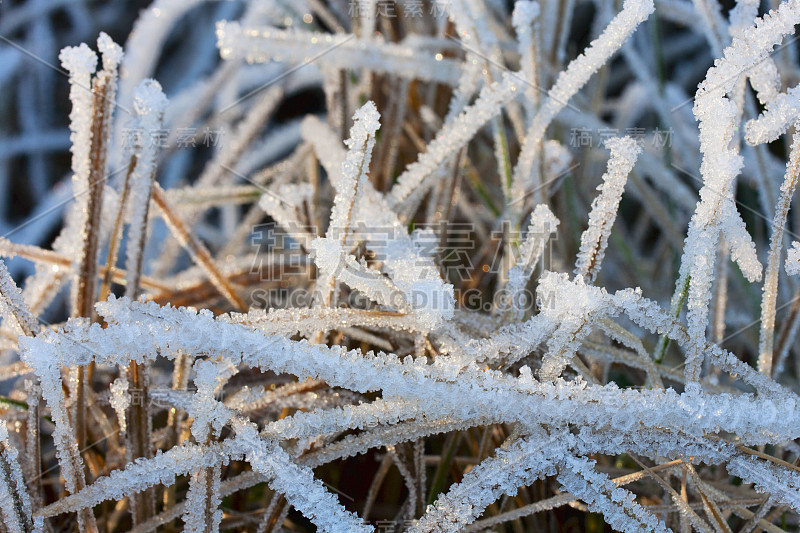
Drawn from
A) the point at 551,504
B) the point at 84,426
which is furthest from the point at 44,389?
the point at 551,504

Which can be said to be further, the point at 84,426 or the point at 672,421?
the point at 84,426

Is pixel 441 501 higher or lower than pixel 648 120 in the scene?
lower

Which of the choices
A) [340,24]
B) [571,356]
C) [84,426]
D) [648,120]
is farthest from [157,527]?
[648,120]

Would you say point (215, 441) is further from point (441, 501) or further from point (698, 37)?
point (698, 37)

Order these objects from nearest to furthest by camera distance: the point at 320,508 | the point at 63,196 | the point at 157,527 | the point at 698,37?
the point at 320,508 → the point at 157,527 → the point at 63,196 → the point at 698,37

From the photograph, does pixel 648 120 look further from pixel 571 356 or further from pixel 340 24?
pixel 571 356

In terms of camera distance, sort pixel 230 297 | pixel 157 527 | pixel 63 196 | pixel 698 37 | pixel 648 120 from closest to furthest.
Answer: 1. pixel 157 527
2. pixel 230 297
3. pixel 63 196
4. pixel 648 120
5. pixel 698 37

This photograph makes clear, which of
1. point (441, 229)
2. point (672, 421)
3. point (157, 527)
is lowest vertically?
point (157, 527)

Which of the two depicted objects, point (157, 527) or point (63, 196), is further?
point (63, 196)

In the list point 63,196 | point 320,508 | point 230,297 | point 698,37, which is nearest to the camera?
point 320,508
